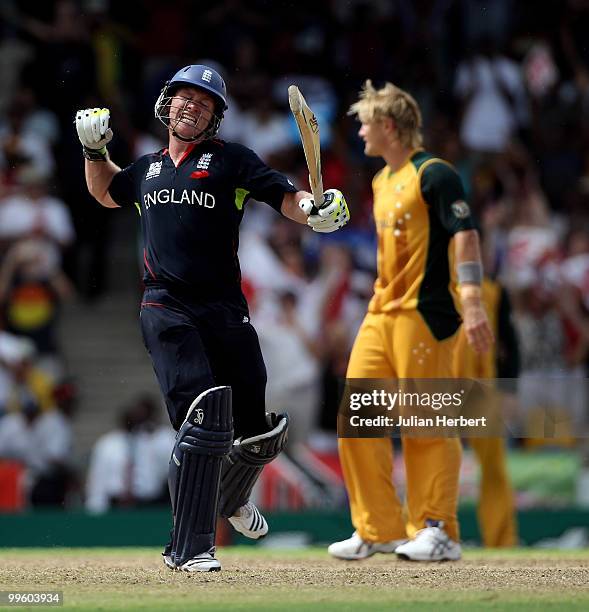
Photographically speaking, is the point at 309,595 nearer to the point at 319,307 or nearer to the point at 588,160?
the point at 319,307

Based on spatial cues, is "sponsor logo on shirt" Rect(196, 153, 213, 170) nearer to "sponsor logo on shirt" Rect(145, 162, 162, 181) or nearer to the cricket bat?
"sponsor logo on shirt" Rect(145, 162, 162, 181)

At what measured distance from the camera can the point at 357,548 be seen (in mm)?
9039

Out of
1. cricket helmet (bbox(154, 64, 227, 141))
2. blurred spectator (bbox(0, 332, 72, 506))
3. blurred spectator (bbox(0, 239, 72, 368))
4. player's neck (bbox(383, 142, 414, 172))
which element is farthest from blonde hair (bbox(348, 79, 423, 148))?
blurred spectator (bbox(0, 239, 72, 368))

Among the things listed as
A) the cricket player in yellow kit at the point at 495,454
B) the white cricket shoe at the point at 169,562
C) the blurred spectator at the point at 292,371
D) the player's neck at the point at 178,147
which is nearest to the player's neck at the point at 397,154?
the player's neck at the point at 178,147

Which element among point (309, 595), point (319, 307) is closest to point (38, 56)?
point (319, 307)

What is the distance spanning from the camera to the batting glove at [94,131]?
8320 mm

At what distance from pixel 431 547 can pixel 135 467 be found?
4671 mm

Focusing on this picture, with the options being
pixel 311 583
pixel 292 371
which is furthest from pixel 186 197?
pixel 292 371

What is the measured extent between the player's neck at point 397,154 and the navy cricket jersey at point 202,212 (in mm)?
1345

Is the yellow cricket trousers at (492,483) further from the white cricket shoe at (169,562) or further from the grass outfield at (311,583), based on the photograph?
the white cricket shoe at (169,562)

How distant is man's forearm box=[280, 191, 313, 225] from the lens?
788cm

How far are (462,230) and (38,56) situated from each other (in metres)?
7.98

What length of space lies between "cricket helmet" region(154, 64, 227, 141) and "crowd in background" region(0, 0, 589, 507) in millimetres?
5251

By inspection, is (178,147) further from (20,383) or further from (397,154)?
(20,383)
